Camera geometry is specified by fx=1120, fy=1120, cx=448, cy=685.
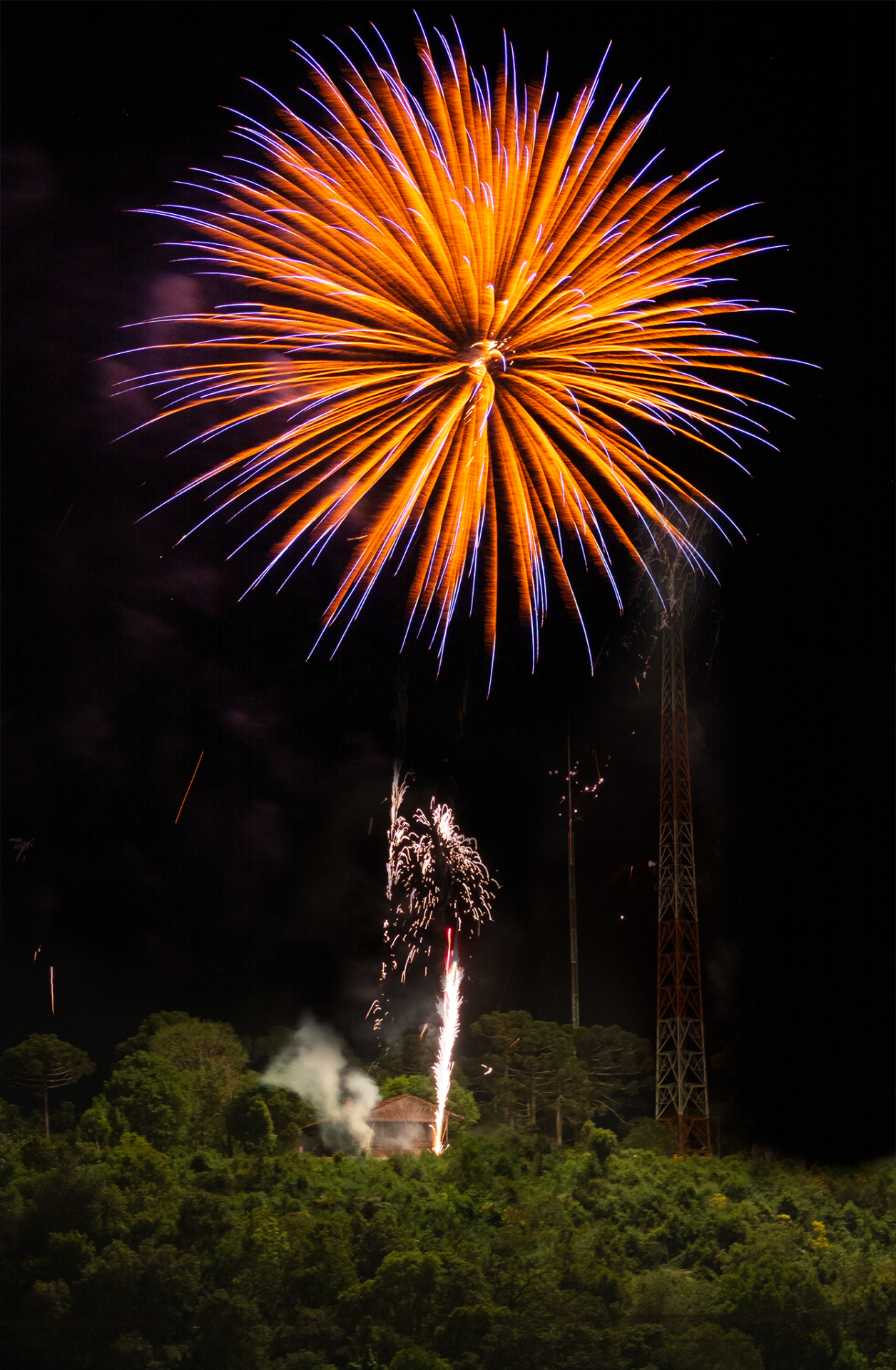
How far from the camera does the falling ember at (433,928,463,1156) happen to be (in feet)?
62.7

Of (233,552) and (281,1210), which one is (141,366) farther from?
(281,1210)

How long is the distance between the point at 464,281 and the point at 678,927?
32.7 ft

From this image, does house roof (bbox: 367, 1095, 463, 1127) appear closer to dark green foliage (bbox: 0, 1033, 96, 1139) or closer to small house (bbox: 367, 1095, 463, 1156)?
small house (bbox: 367, 1095, 463, 1156)

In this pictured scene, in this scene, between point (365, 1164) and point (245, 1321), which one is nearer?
point (245, 1321)

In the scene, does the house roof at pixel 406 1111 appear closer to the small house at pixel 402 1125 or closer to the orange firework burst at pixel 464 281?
the small house at pixel 402 1125

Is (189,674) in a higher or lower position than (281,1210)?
higher

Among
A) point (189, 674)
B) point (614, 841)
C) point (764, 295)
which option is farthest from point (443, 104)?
point (614, 841)

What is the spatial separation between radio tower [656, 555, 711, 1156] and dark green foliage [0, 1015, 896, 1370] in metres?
0.92

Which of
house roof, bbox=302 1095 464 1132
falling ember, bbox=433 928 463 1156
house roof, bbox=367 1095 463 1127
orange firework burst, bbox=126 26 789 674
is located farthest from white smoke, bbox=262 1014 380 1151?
orange firework burst, bbox=126 26 789 674

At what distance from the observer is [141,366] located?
52.5 ft

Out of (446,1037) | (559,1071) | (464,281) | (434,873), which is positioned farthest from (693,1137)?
(464,281)

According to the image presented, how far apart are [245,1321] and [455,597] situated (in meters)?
9.92

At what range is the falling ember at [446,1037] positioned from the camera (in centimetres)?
1911

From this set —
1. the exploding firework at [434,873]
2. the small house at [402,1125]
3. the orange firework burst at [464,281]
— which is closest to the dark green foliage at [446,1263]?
the small house at [402,1125]
